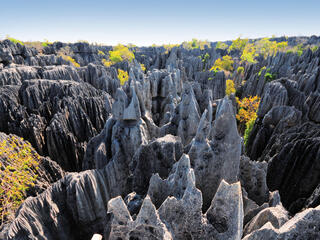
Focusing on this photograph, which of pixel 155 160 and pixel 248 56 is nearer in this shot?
pixel 155 160

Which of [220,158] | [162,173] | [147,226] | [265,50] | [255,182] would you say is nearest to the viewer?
[147,226]

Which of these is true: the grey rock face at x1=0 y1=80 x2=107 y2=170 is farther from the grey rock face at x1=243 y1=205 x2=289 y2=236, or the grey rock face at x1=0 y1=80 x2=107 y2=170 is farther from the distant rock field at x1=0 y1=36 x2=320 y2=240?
the grey rock face at x1=243 y1=205 x2=289 y2=236

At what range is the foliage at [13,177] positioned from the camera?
24.2ft

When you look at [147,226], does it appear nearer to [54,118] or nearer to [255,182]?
[255,182]

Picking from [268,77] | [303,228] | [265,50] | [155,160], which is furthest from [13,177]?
[265,50]

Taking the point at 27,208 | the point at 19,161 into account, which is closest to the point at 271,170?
the point at 27,208

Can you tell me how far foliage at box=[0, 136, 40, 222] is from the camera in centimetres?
736

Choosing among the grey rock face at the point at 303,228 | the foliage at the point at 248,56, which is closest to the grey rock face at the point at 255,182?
the grey rock face at the point at 303,228

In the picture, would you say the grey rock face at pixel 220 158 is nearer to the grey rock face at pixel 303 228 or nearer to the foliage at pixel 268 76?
the grey rock face at pixel 303 228

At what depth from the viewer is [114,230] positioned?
2871mm

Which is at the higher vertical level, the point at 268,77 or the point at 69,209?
the point at 268,77

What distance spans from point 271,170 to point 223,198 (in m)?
6.76

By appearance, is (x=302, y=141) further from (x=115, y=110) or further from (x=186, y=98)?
(x=115, y=110)

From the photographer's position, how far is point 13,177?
771 centimetres
